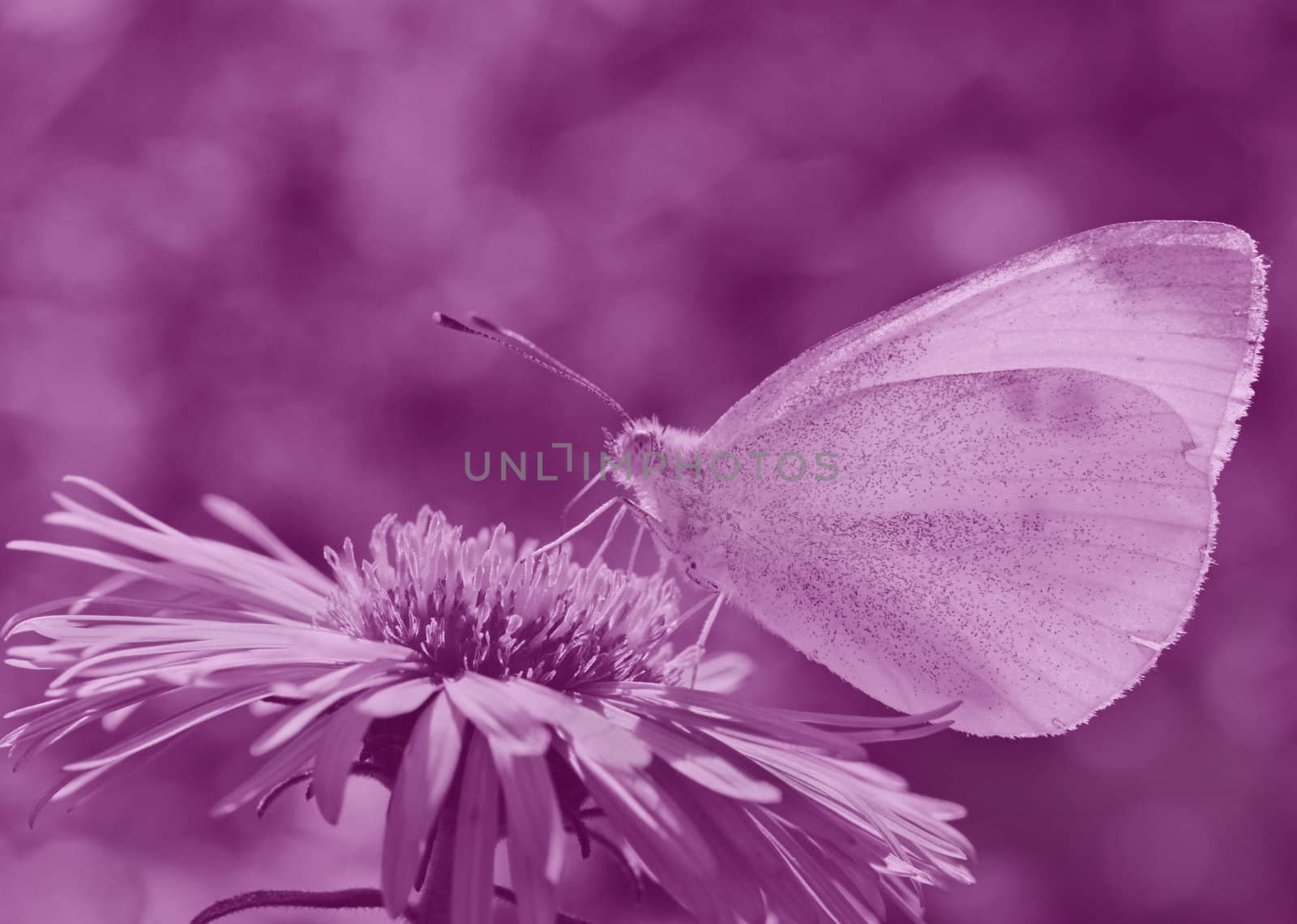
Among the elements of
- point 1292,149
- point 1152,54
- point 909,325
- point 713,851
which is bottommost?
point 713,851

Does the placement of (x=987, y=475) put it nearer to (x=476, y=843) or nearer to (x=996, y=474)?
(x=996, y=474)

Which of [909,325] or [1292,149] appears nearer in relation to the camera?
[909,325]

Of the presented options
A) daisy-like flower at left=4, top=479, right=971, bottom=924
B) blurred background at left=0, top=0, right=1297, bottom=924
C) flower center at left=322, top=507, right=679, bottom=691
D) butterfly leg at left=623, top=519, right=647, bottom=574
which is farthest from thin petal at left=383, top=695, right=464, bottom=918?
blurred background at left=0, top=0, right=1297, bottom=924

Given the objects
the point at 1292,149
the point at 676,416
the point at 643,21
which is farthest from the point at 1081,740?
the point at 643,21

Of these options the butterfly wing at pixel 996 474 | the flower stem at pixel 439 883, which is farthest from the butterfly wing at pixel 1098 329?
the flower stem at pixel 439 883

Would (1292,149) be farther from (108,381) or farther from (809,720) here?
(108,381)

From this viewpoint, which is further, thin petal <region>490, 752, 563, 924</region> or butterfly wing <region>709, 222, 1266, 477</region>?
butterfly wing <region>709, 222, 1266, 477</region>

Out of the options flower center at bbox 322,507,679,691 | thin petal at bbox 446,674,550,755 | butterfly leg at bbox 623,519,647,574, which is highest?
butterfly leg at bbox 623,519,647,574

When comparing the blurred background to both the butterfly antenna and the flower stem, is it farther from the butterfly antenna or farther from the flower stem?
the flower stem
